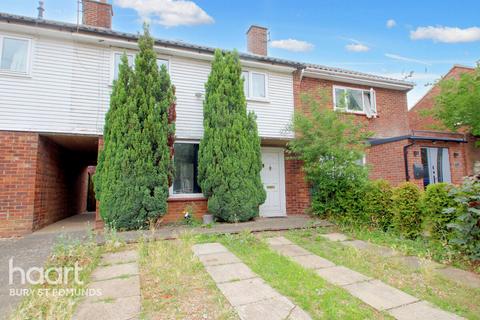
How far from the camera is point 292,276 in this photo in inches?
135

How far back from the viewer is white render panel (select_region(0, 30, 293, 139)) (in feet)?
20.4

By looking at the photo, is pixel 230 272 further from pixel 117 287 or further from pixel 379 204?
pixel 379 204

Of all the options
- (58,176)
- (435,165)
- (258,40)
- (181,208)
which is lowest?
(181,208)

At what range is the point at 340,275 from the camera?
3.57 meters

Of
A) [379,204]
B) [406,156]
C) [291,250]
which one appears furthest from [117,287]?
[406,156]

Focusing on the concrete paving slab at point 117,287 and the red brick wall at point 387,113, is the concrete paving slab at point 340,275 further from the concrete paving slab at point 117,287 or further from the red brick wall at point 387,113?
the red brick wall at point 387,113

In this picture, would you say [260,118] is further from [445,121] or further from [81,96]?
[445,121]

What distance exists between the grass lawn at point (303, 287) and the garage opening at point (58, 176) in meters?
5.53

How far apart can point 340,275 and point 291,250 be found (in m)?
1.29

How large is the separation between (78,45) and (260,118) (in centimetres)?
569

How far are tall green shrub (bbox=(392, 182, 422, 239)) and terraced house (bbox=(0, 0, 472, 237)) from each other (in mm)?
3638

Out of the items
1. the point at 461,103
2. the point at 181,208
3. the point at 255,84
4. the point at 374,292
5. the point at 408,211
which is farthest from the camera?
the point at 461,103

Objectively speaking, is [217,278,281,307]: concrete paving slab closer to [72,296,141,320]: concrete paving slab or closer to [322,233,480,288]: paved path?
[72,296,141,320]: concrete paving slab

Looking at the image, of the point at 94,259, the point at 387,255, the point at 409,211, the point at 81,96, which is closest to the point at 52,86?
the point at 81,96
